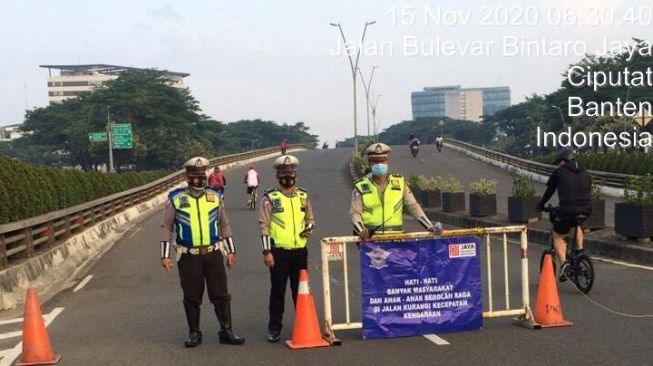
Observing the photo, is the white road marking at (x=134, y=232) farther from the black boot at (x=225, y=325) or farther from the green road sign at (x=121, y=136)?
the green road sign at (x=121, y=136)

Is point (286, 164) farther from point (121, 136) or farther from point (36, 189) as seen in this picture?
point (121, 136)

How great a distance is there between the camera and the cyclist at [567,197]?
10.6 m

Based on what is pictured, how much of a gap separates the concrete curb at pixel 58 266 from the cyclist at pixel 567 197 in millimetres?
7790

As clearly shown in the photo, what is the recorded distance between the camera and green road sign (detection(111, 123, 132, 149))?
74025 millimetres

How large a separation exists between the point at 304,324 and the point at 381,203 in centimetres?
160

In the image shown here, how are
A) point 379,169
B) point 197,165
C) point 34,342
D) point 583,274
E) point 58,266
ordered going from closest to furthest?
point 34,342 → point 197,165 → point 379,169 → point 583,274 → point 58,266

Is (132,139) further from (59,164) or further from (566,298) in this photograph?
(566,298)

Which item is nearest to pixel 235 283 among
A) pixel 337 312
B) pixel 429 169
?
pixel 337 312

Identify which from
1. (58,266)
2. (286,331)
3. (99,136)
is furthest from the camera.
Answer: (99,136)

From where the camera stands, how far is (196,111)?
94812 mm

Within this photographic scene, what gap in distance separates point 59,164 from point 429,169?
63925 mm

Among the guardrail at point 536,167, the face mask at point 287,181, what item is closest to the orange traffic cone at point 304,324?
the face mask at point 287,181

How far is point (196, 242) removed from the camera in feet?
27.1

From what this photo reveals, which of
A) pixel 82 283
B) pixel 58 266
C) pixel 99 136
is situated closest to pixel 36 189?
pixel 58 266
